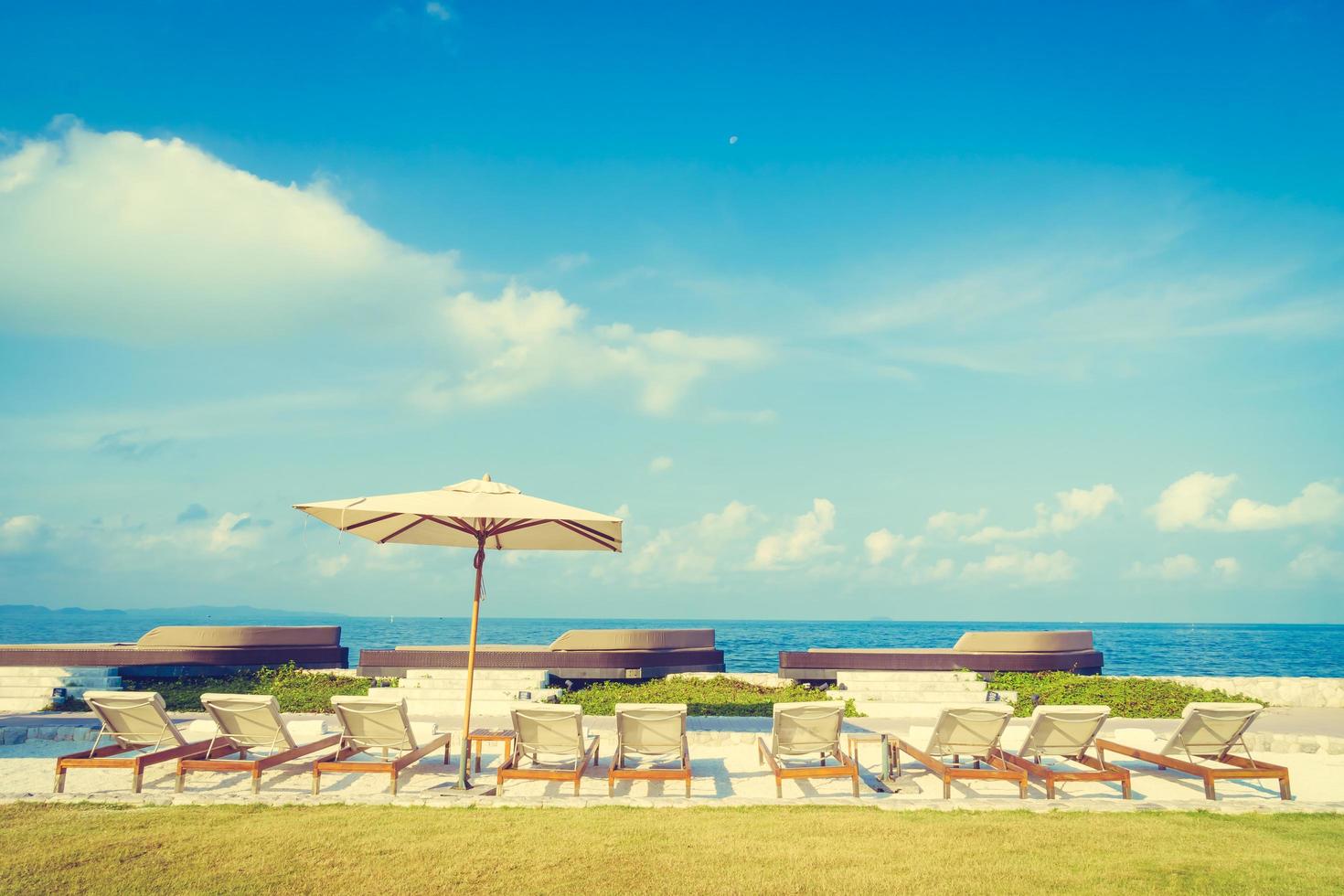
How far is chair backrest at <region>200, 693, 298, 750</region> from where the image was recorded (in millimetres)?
7039

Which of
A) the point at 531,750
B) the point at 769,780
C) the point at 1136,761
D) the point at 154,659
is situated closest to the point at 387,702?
the point at 531,750

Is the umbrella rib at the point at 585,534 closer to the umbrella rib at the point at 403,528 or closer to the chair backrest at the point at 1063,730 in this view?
the umbrella rib at the point at 403,528

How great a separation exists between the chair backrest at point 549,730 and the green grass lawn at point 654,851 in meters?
1.00

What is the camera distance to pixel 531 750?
23.5 feet

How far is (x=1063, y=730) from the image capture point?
710cm

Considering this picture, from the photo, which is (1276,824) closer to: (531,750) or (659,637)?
(531,750)

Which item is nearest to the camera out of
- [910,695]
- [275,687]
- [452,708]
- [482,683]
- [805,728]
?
[805,728]

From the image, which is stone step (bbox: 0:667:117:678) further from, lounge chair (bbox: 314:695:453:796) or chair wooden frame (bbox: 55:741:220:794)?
lounge chair (bbox: 314:695:453:796)

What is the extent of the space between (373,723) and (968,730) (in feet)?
17.3

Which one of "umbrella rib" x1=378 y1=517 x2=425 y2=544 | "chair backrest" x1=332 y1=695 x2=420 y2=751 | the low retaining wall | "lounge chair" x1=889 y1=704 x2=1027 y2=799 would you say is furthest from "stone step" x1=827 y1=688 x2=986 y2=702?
"chair backrest" x1=332 y1=695 x2=420 y2=751

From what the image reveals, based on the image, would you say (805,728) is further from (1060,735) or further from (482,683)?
(482,683)

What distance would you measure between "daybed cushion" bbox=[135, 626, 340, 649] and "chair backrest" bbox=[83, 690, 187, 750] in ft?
23.9

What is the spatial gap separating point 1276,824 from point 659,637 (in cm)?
989

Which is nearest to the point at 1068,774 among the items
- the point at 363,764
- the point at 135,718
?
the point at 363,764
